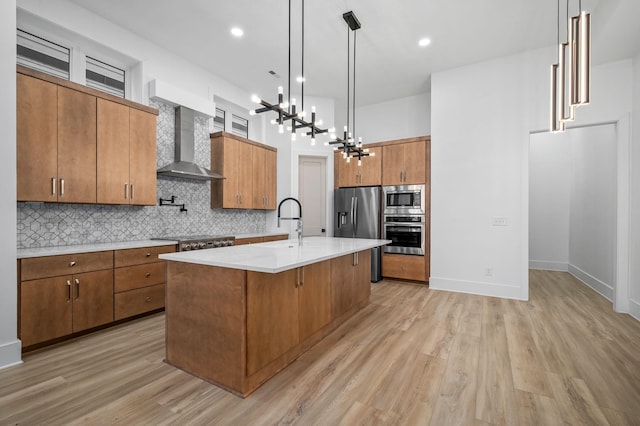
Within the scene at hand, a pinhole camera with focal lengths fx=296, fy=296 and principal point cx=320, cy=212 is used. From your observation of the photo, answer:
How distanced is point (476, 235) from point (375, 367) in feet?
9.97

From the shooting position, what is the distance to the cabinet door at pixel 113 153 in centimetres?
315

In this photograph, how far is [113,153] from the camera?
325 centimetres

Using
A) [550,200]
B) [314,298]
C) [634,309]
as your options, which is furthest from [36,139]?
[550,200]

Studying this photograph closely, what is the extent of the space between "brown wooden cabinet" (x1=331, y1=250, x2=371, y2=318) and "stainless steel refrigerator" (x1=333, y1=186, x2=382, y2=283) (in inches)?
58.2

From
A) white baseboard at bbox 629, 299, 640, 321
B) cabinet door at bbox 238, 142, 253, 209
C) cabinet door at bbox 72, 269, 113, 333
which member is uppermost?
cabinet door at bbox 238, 142, 253, 209

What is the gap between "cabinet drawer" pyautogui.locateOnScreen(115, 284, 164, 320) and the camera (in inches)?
121

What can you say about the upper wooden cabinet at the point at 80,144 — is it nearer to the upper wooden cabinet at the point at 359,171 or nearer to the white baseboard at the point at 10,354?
the white baseboard at the point at 10,354

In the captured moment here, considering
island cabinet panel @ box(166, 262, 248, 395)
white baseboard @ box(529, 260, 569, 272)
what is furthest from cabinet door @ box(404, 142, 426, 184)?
island cabinet panel @ box(166, 262, 248, 395)

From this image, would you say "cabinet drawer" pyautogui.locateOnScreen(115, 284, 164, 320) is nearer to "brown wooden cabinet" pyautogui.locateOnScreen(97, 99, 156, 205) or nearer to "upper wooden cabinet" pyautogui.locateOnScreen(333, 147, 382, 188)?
"brown wooden cabinet" pyautogui.locateOnScreen(97, 99, 156, 205)

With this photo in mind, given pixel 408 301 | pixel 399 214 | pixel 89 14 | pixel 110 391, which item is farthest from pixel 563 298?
pixel 89 14

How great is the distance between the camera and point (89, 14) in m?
3.28

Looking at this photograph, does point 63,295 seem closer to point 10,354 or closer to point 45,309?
point 45,309

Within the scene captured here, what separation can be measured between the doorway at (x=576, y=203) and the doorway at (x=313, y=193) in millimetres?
4424

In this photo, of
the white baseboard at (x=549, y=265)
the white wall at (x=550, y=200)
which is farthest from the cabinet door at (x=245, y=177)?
the white baseboard at (x=549, y=265)
